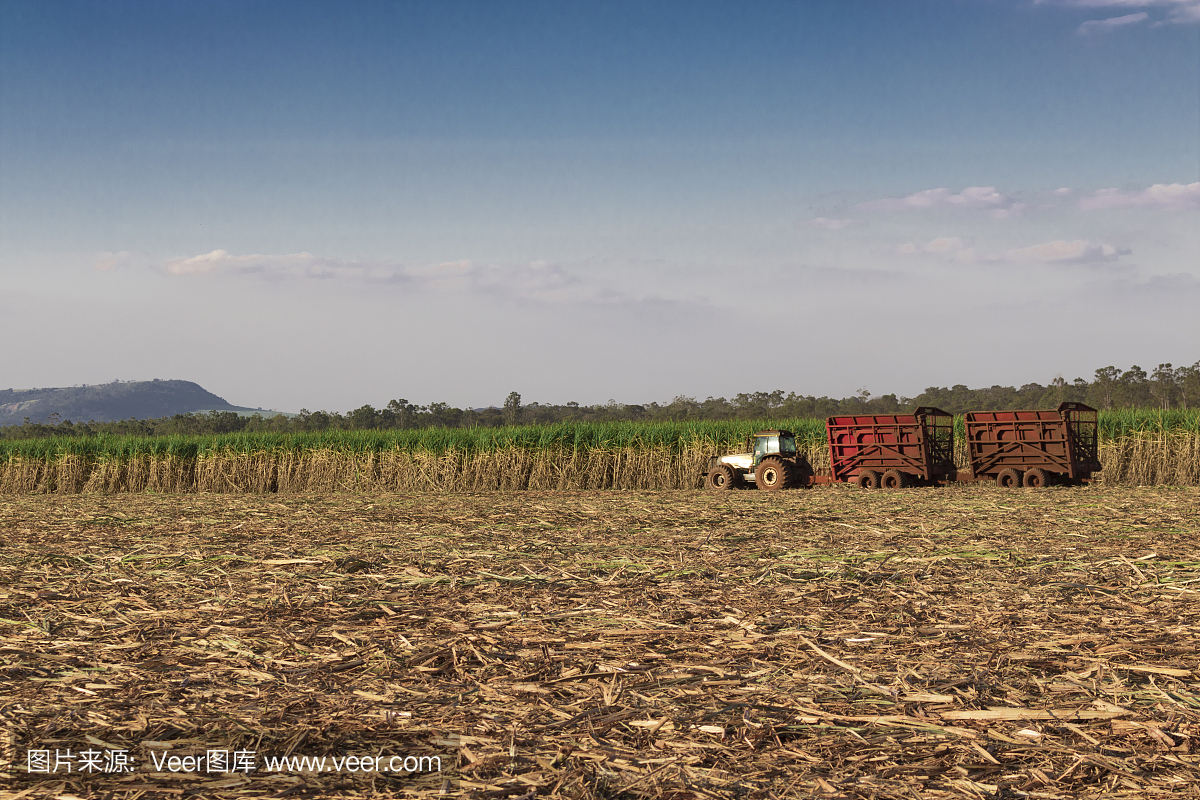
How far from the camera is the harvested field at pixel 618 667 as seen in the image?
3.55m

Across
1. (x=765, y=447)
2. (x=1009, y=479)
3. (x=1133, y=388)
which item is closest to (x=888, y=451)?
(x=1009, y=479)

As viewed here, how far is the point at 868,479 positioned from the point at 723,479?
3.33 metres

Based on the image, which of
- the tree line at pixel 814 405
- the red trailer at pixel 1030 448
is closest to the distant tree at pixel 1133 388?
the tree line at pixel 814 405

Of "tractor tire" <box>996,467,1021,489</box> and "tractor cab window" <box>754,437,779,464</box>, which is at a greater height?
"tractor cab window" <box>754,437,779,464</box>

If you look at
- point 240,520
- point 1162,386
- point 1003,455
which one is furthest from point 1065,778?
point 1162,386

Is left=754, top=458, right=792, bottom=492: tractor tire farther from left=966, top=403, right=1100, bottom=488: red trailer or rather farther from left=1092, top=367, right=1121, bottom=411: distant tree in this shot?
left=1092, top=367, right=1121, bottom=411: distant tree

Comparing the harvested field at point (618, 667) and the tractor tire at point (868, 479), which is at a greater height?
the harvested field at point (618, 667)

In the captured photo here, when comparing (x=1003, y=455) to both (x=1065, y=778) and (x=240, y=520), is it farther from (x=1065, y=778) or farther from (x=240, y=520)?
(x=1065, y=778)

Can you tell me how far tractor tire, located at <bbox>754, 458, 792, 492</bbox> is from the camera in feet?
63.1

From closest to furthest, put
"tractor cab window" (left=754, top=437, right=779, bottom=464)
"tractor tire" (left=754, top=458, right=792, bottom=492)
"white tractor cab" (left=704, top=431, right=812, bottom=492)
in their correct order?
"tractor tire" (left=754, top=458, right=792, bottom=492)
"white tractor cab" (left=704, top=431, right=812, bottom=492)
"tractor cab window" (left=754, top=437, right=779, bottom=464)

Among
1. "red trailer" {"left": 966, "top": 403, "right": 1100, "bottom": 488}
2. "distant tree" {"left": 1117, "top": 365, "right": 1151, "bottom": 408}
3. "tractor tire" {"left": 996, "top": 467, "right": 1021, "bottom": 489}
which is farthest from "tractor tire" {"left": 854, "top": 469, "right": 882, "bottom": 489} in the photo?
"distant tree" {"left": 1117, "top": 365, "right": 1151, "bottom": 408}

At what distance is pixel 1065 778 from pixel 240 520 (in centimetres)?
1241

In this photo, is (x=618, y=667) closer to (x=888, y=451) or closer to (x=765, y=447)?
(x=765, y=447)

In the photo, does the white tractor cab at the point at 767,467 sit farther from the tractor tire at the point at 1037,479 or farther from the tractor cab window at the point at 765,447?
the tractor tire at the point at 1037,479
